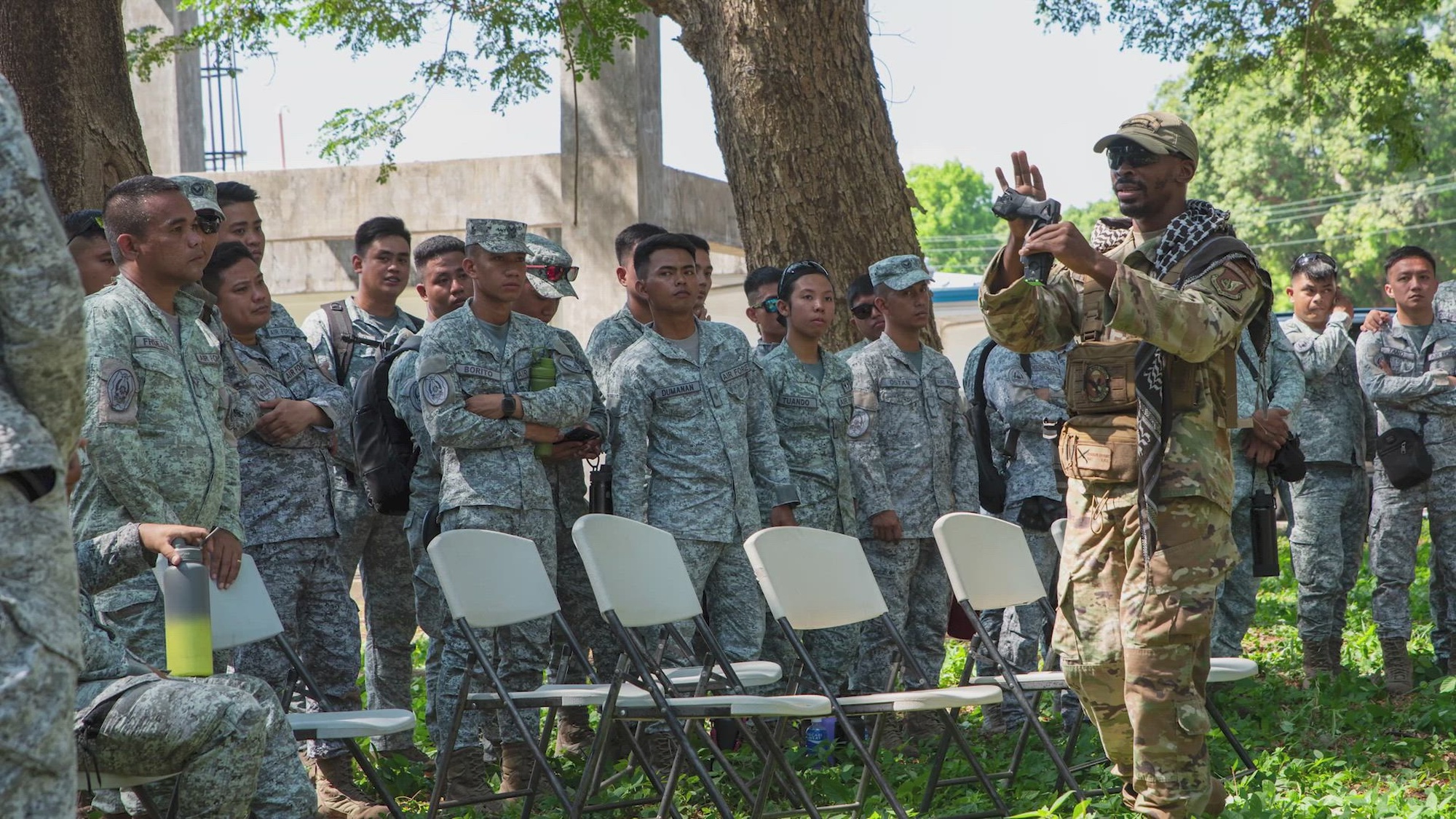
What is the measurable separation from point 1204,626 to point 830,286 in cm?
257

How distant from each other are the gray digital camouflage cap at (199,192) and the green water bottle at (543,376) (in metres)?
1.21

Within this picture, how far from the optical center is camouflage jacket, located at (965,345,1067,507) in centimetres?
641

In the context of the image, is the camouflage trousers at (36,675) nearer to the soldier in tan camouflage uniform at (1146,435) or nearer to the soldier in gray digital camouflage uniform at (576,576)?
the soldier in tan camouflage uniform at (1146,435)

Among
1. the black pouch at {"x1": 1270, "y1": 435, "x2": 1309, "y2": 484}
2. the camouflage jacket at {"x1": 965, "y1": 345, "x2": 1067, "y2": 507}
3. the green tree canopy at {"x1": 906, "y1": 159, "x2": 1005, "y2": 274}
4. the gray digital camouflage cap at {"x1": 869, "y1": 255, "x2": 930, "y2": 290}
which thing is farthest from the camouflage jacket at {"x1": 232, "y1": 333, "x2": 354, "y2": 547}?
the green tree canopy at {"x1": 906, "y1": 159, "x2": 1005, "y2": 274}

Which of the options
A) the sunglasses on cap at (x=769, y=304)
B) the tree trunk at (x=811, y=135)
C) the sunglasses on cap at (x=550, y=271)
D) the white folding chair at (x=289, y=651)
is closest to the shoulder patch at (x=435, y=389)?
the white folding chair at (x=289, y=651)

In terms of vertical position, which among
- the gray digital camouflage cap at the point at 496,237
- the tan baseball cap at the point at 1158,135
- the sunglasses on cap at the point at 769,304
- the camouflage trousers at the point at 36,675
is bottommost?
the camouflage trousers at the point at 36,675

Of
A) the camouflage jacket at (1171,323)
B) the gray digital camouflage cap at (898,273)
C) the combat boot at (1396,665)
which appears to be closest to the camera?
the camouflage jacket at (1171,323)

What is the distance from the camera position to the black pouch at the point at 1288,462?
640 cm

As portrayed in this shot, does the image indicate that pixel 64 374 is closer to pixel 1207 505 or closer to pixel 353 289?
pixel 1207 505

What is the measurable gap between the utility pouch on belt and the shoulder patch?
6.94 feet

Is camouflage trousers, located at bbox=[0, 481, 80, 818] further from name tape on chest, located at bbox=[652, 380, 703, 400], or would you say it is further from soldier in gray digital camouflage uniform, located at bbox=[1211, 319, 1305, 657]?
soldier in gray digital camouflage uniform, located at bbox=[1211, 319, 1305, 657]

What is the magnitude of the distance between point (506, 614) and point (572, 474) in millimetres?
1103

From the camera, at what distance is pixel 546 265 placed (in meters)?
6.17

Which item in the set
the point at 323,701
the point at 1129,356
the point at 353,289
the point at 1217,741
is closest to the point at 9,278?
the point at 323,701
